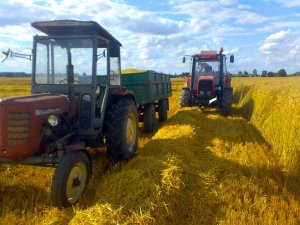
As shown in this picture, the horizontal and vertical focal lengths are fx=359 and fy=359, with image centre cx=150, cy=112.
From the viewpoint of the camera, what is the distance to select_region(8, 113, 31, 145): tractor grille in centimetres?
457

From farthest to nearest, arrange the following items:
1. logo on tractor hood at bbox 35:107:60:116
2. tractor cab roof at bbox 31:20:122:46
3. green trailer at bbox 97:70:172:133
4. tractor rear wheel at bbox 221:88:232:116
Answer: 1. tractor rear wheel at bbox 221:88:232:116
2. green trailer at bbox 97:70:172:133
3. tractor cab roof at bbox 31:20:122:46
4. logo on tractor hood at bbox 35:107:60:116

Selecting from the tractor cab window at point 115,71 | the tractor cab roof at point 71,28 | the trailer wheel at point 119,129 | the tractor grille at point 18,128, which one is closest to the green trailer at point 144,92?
the tractor cab window at point 115,71

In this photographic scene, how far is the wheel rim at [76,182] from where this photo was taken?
15.2ft

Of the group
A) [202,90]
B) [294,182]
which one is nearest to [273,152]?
[294,182]

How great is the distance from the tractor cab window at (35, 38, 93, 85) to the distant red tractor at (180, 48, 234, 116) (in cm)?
772

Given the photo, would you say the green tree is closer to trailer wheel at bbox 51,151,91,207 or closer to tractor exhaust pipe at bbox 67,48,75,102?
tractor exhaust pipe at bbox 67,48,75,102

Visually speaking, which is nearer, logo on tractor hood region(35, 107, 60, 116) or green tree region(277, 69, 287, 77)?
logo on tractor hood region(35, 107, 60, 116)

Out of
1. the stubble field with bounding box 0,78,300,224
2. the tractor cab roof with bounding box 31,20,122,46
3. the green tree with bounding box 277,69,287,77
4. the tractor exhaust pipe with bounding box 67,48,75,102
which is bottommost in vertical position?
the stubble field with bounding box 0,78,300,224

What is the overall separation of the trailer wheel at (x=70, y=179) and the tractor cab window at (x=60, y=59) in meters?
1.49

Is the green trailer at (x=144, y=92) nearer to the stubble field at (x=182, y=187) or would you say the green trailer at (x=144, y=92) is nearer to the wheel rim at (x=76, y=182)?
the stubble field at (x=182, y=187)

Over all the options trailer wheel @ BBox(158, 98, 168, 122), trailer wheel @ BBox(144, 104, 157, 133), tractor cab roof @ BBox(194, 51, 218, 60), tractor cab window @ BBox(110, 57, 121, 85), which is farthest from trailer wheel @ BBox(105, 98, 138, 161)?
tractor cab roof @ BBox(194, 51, 218, 60)

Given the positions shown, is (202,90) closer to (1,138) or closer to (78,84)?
(78,84)

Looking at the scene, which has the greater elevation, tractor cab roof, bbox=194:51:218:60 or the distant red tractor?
tractor cab roof, bbox=194:51:218:60

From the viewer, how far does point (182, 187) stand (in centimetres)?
500
